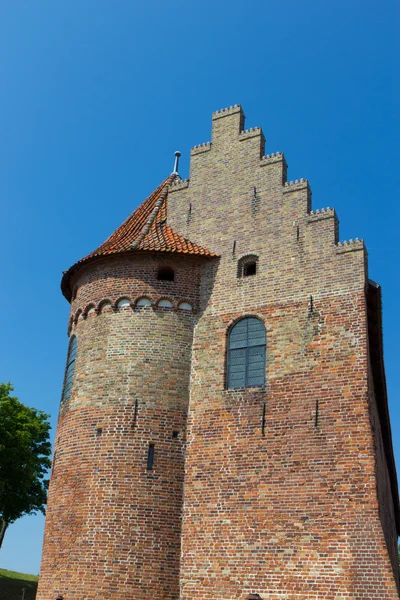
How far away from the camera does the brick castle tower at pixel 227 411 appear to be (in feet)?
44.2

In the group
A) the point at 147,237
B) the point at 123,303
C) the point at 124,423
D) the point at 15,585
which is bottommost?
the point at 15,585

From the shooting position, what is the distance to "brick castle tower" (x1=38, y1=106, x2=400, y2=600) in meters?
13.5

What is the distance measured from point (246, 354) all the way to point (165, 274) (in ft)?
11.7

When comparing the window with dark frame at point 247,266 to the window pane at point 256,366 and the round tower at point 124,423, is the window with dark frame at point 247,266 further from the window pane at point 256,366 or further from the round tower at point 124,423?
the window pane at point 256,366

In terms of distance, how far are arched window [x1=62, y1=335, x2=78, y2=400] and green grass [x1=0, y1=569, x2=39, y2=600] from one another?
64.3ft

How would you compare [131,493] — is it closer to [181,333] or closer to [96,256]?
[181,333]

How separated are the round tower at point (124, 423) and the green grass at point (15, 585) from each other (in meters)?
19.9

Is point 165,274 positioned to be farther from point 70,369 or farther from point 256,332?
point 70,369

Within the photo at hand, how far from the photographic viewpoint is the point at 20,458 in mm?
28641

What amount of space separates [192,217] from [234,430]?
6.75 m

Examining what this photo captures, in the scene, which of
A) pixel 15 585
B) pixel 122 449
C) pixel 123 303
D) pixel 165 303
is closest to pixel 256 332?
pixel 165 303

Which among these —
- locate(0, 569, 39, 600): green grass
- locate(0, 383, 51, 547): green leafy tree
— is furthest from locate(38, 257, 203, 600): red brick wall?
locate(0, 569, 39, 600): green grass

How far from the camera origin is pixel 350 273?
50.2ft

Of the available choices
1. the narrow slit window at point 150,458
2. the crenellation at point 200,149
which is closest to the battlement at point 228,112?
the crenellation at point 200,149
